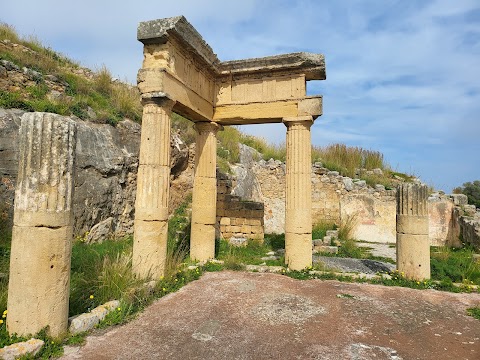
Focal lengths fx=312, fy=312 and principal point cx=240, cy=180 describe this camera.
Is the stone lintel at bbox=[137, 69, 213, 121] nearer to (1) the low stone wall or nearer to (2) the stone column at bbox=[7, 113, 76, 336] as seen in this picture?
(2) the stone column at bbox=[7, 113, 76, 336]

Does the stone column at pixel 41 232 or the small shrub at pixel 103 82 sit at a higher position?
the small shrub at pixel 103 82

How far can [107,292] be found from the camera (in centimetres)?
448

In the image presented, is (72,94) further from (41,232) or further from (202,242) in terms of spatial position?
(41,232)

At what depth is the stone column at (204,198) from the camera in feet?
25.2

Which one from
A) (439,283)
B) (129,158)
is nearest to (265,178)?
(129,158)

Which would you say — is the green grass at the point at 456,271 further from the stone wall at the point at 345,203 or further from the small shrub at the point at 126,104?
the small shrub at the point at 126,104

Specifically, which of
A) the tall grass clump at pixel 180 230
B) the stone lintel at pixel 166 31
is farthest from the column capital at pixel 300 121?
the tall grass clump at pixel 180 230

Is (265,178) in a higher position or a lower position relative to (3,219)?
higher

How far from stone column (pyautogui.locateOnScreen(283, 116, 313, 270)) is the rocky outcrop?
525cm

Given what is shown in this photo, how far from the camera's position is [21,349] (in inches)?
118

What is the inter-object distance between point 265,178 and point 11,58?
417 inches

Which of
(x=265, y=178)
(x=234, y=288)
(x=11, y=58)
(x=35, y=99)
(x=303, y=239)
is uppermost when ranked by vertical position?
(x=11, y=58)

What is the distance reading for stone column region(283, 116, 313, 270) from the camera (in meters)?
6.90

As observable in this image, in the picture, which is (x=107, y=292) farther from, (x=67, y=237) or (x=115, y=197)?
(x=115, y=197)
